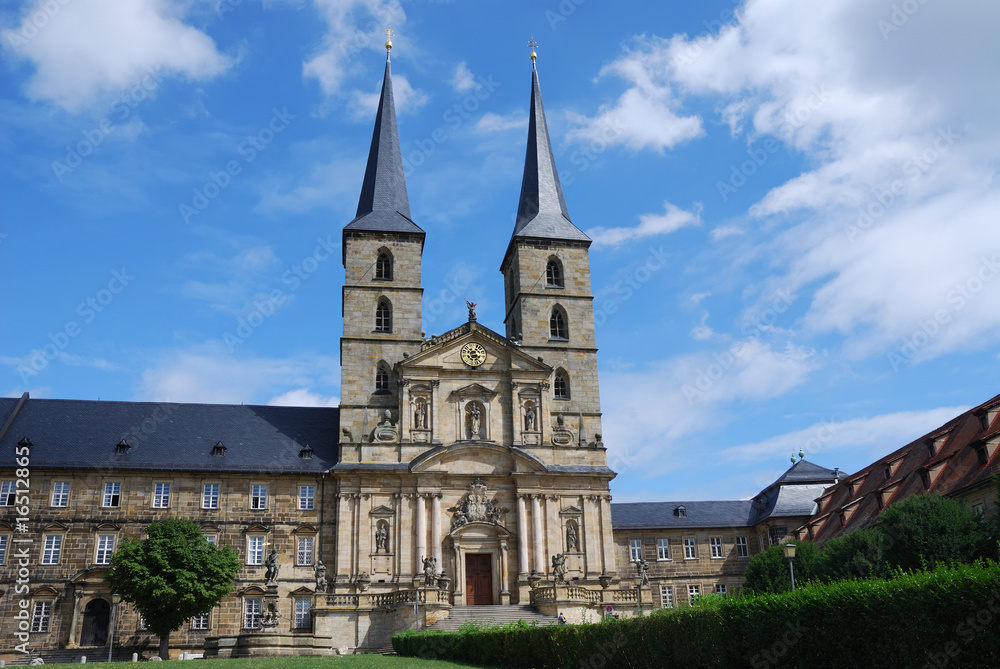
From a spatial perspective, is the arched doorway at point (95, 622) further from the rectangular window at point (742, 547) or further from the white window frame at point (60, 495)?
the rectangular window at point (742, 547)

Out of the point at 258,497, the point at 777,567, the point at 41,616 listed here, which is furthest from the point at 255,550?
the point at 777,567

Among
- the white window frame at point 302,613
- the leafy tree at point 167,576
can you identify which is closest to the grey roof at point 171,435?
the white window frame at point 302,613

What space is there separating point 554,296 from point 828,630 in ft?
134

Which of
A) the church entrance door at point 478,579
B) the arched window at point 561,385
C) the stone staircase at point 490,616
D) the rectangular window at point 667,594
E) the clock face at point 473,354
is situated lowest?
the stone staircase at point 490,616

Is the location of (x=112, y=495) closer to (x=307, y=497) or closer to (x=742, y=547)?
(x=307, y=497)

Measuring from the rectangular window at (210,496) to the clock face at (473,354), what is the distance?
1542 cm

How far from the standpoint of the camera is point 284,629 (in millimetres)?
45688

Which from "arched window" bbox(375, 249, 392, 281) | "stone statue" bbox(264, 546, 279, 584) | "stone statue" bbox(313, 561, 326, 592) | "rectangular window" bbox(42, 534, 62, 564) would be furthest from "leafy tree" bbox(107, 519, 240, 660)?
"arched window" bbox(375, 249, 392, 281)

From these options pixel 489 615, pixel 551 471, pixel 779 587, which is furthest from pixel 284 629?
pixel 779 587

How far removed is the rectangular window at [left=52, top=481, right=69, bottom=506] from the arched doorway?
219 inches

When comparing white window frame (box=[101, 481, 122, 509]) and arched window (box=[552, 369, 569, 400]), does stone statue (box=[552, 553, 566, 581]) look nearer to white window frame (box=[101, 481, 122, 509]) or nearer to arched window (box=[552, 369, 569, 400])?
arched window (box=[552, 369, 569, 400])

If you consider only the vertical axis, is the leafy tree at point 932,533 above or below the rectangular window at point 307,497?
below

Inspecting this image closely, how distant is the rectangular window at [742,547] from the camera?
201 ft

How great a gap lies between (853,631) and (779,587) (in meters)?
34.2
